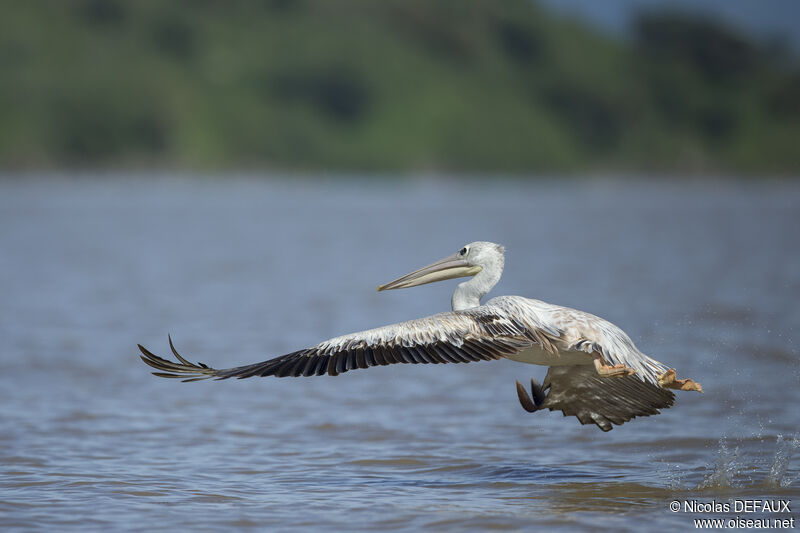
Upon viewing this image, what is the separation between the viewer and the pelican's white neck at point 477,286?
7.07 metres

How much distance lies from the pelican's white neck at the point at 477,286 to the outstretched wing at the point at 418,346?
0.43 m

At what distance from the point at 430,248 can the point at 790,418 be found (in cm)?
1893

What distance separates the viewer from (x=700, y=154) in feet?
429

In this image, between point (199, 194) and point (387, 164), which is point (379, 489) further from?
point (387, 164)

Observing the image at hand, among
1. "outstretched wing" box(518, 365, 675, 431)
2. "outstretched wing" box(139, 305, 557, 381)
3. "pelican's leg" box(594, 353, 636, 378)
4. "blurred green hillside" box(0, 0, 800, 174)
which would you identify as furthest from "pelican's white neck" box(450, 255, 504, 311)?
"blurred green hillside" box(0, 0, 800, 174)

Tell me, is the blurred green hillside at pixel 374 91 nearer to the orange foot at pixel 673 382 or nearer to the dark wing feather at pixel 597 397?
the dark wing feather at pixel 597 397

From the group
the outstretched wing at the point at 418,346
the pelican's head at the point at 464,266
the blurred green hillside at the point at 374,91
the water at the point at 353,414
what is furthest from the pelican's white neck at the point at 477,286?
the blurred green hillside at the point at 374,91

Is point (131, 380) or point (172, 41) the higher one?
point (172, 41)

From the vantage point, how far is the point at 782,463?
23.7 ft

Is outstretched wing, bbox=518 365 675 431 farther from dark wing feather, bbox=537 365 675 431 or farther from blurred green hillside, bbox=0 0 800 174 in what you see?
blurred green hillside, bbox=0 0 800 174

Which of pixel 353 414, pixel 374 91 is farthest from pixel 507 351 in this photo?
pixel 374 91

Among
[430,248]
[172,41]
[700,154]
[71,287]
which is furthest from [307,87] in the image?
[71,287]

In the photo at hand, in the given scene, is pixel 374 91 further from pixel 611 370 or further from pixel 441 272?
pixel 611 370

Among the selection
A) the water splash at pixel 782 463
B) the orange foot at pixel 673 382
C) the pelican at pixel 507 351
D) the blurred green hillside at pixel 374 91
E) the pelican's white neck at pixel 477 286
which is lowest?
the water splash at pixel 782 463
